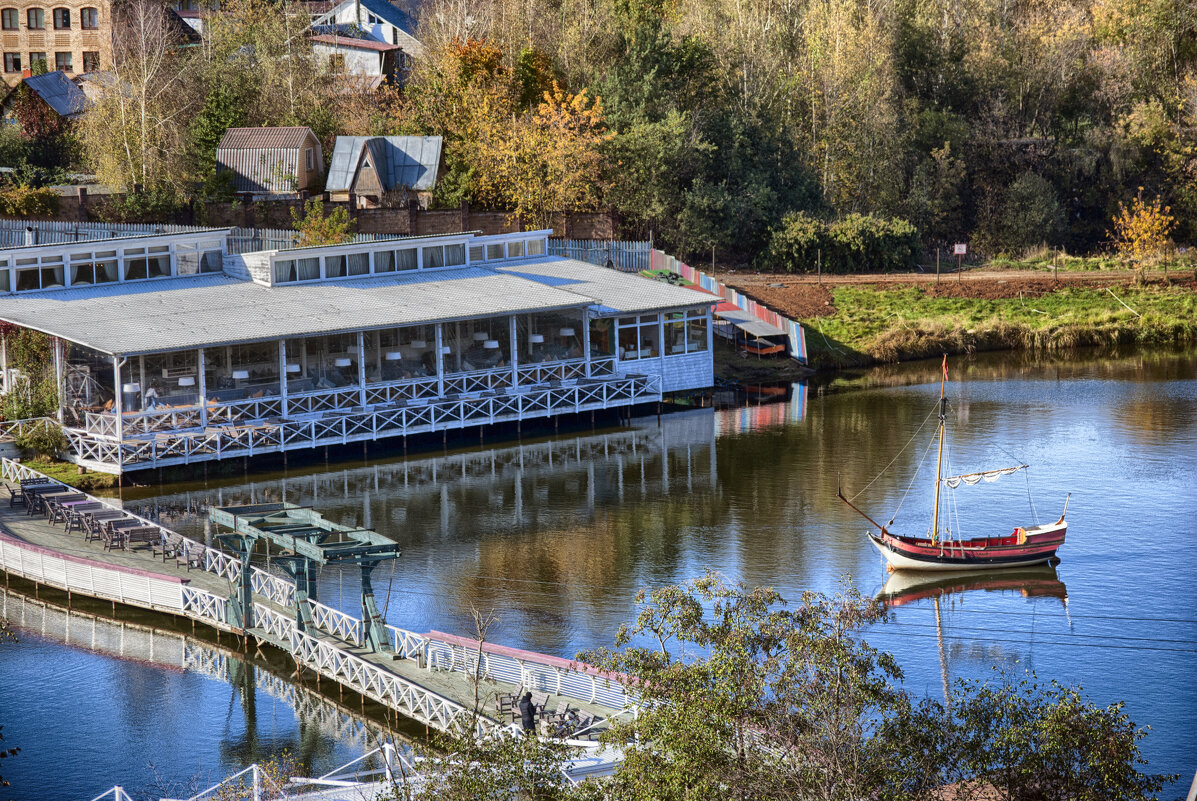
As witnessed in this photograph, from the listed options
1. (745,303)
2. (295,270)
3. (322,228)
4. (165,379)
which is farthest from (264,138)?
(165,379)

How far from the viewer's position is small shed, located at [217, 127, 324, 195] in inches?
2657

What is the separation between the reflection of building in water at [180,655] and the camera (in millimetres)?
23812

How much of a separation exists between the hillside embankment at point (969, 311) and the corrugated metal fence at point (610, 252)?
16.7 feet

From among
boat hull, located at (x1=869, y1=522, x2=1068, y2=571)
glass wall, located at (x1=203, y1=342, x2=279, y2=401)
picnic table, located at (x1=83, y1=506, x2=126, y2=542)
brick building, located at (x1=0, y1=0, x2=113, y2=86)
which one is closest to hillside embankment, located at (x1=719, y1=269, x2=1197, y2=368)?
glass wall, located at (x1=203, y1=342, x2=279, y2=401)

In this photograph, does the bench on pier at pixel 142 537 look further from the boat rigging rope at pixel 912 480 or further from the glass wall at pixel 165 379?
the boat rigging rope at pixel 912 480

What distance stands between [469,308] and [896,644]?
21.3m

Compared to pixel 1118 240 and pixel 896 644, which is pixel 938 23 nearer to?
pixel 1118 240

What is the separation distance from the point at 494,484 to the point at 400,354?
7280mm

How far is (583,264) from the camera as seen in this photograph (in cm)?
5334

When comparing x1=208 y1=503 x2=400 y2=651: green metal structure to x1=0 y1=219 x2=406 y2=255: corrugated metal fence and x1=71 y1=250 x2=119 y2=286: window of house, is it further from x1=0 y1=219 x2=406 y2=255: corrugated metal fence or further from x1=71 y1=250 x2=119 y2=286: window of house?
x1=0 y1=219 x2=406 y2=255: corrugated metal fence

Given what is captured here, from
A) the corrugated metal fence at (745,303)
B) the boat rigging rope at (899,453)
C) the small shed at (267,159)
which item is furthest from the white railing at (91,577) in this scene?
the small shed at (267,159)

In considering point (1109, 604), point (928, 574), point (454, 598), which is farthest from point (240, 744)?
point (1109, 604)

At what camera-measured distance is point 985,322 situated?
203 ft

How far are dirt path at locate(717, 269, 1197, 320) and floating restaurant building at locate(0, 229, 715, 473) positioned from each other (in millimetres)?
13016
